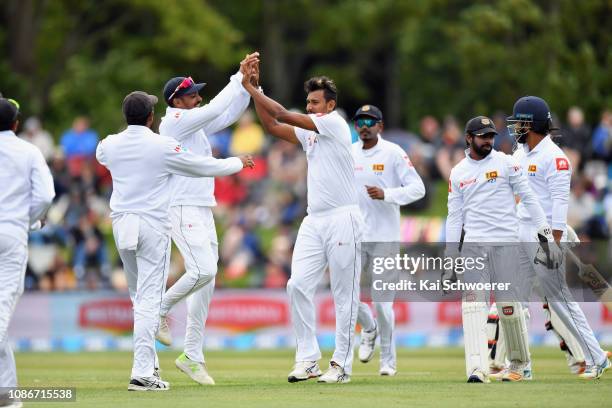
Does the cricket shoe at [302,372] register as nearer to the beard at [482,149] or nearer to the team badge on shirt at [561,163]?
the beard at [482,149]

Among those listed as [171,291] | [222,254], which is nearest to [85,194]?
[222,254]

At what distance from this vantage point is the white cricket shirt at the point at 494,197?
1355cm

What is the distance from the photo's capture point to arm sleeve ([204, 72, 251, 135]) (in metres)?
13.9

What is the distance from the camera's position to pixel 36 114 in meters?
34.6

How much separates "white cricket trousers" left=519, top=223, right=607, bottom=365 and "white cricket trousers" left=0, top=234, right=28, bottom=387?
16.9ft

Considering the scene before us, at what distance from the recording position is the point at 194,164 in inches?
509

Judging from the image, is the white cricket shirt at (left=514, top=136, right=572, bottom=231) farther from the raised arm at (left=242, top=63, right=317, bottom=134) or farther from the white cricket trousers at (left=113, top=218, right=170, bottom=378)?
the white cricket trousers at (left=113, top=218, right=170, bottom=378)

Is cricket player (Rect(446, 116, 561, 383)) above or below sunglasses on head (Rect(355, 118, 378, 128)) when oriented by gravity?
below

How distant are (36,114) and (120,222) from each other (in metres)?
22.2

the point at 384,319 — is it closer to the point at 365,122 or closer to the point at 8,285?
the point at 365,122

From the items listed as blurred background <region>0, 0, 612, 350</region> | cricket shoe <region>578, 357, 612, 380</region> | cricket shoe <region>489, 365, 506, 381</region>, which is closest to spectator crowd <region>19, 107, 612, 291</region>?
blurred background <region>0, 0, 612, 350</region>

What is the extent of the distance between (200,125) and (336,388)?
2.96 meters

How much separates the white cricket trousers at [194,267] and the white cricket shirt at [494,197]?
8.32 ft

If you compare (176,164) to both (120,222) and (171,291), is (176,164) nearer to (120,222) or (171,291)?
(120,222)
